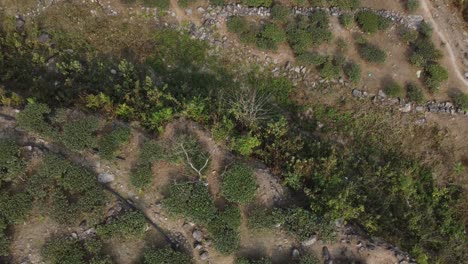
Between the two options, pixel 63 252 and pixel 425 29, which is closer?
pixel 63 252

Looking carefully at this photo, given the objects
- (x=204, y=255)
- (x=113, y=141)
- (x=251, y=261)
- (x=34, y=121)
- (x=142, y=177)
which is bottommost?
(x=204, y=255)

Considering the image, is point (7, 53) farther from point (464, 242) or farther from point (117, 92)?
point (464, 242)

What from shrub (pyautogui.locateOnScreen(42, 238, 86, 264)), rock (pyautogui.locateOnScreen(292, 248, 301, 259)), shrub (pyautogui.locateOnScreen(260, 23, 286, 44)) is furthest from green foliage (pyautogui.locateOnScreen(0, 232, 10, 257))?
shrub (pyautogui.locateOnScreen(260, 23, 286, 44))

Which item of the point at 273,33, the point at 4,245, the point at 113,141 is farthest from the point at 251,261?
the point at 273,33

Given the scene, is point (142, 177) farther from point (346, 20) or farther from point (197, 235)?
point (346, 20)

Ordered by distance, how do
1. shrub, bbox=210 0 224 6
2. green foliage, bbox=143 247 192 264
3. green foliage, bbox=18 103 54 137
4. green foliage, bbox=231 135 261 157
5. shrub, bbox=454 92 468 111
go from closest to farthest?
green foliage, bbox=143 247 192 264, green foliage, bbox=18 103 54 137, green foliage, bbox=231 135 261 157, shrub, bbox=454 92 468 111, shrub, bbox=210 0 224 6

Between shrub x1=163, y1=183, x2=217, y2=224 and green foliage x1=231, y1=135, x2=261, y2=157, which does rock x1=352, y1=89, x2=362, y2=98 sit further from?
shrub x1=163, y1=183, x2=217, y2=224

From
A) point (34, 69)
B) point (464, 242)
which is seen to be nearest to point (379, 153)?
point (464, 242)
